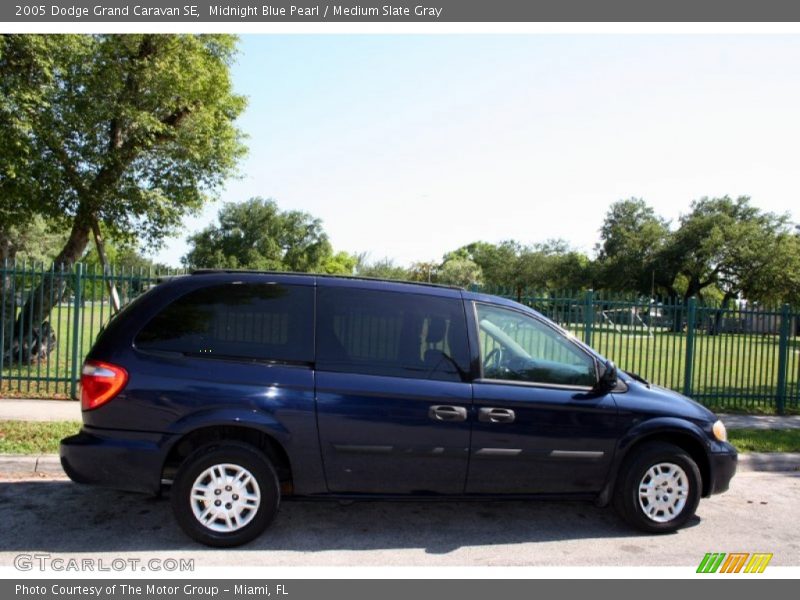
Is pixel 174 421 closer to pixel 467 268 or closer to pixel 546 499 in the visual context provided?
pixel 546 499

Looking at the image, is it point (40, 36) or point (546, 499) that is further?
point (40, 36)

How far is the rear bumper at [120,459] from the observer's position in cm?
443

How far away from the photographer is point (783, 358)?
1146cm

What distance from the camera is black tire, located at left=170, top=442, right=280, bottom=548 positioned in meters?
4.44

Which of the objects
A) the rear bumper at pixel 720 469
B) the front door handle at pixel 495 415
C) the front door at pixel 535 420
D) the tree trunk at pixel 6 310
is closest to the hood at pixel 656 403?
the front door at pixel 535 420

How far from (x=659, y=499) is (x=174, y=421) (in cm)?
376

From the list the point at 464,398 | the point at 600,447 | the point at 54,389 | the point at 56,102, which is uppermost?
the point at 56,102

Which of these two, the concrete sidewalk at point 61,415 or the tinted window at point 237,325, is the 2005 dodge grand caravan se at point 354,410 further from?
the concrete sidewalk at point 61,415

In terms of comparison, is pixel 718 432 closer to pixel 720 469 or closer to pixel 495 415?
pixel 720 469

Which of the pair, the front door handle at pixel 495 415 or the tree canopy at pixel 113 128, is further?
the tree canopy at pixel 113 128

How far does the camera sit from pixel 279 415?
4523mm

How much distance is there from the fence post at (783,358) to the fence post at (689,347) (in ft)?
5.54

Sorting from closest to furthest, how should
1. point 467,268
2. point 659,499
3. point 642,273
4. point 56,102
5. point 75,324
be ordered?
point 659,499, point 75,324, point 56,102, point 642,273, point 467,268

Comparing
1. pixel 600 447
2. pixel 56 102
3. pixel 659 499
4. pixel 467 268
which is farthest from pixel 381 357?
pixel 467 268
